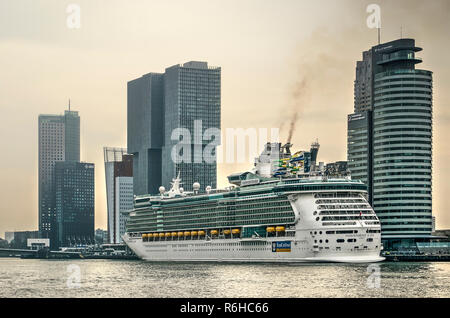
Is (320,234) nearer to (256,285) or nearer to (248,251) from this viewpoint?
(248,251)

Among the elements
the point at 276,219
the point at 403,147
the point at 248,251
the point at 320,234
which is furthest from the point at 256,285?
the point at 403,147

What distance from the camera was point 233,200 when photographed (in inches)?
4948

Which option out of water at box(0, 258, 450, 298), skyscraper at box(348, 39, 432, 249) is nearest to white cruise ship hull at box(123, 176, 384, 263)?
water at box(0, 258, 450, 298)

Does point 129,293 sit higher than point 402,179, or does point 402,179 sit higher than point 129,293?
point 402,179

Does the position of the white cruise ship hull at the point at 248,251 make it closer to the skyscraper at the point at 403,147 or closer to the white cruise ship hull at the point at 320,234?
the white cruise ship hull at the point at 320,234

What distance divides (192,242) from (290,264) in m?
29.4

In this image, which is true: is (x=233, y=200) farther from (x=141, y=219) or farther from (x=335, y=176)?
(x=141, y=219)

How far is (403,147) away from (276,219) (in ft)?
185

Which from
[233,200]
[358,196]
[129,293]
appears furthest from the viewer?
[233,200]

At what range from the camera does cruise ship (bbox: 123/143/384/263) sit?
106m

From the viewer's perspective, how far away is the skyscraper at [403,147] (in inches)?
6334

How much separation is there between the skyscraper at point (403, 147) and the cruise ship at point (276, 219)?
136 ft
